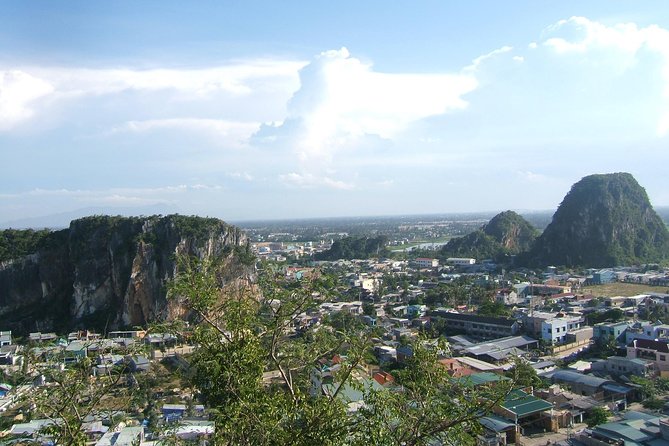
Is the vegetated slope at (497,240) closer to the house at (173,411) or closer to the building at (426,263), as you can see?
the building at (426,263)

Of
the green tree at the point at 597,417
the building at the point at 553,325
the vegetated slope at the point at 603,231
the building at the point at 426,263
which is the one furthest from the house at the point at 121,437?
the vegetated slope at the point at 603,231

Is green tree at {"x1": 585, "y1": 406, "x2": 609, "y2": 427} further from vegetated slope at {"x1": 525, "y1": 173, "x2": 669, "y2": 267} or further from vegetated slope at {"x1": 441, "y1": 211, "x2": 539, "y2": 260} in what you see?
vegetated slope at {"x1": 441, "y1": 211, "x2": 539, "y2": 260}

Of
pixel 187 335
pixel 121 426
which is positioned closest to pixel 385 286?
pixel 121 426

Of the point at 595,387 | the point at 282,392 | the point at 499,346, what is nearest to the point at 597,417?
the point at 595,387

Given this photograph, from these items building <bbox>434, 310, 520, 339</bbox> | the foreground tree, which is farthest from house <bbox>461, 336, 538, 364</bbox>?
the foreground tree

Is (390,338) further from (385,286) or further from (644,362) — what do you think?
(385,286)

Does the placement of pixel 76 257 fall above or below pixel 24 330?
above

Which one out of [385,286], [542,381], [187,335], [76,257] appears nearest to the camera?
[187,335]

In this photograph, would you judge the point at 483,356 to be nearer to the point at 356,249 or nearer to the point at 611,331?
the point at 611,331
